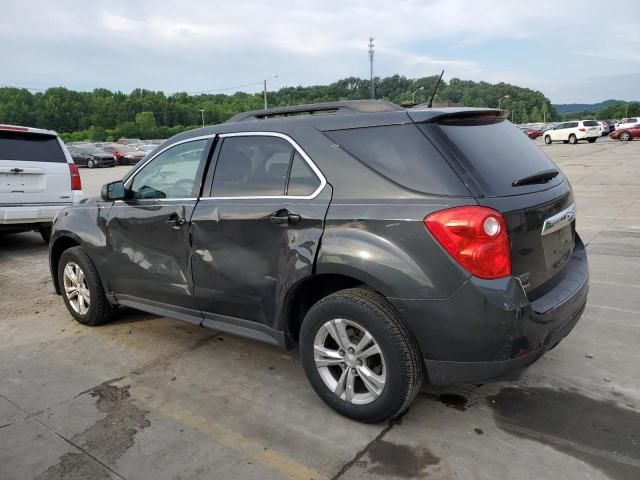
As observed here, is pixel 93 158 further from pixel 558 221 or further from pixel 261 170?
pixel 558 221

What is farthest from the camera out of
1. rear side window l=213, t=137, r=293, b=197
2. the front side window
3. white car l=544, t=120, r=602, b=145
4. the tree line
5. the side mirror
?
the tree line

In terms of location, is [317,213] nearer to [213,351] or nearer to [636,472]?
[213,351]

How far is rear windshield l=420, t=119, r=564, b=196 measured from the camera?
8.87ft

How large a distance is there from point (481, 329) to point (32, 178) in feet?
23.5

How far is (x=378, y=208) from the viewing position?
2.74 meters

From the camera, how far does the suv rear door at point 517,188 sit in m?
2.64

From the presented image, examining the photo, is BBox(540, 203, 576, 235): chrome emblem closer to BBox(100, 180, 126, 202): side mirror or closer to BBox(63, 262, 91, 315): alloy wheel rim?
BBox(100, 180, 126, 202): side mirror

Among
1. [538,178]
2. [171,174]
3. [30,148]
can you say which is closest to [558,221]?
[538,178]

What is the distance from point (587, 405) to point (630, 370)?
2.12ft

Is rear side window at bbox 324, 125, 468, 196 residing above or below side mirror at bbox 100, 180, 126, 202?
above

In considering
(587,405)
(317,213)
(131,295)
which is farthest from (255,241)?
(587,405)

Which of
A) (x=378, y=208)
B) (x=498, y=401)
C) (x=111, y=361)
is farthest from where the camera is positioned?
(x=111, y=361)

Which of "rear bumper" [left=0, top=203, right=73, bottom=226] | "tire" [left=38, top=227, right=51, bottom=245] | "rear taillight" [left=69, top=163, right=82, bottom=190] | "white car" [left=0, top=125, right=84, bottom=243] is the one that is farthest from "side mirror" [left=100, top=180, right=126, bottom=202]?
"tire" [left=38, top=227, right=51, bottom=245]

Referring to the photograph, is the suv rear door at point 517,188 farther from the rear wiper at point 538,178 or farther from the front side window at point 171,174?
the front side window at point 171,174
